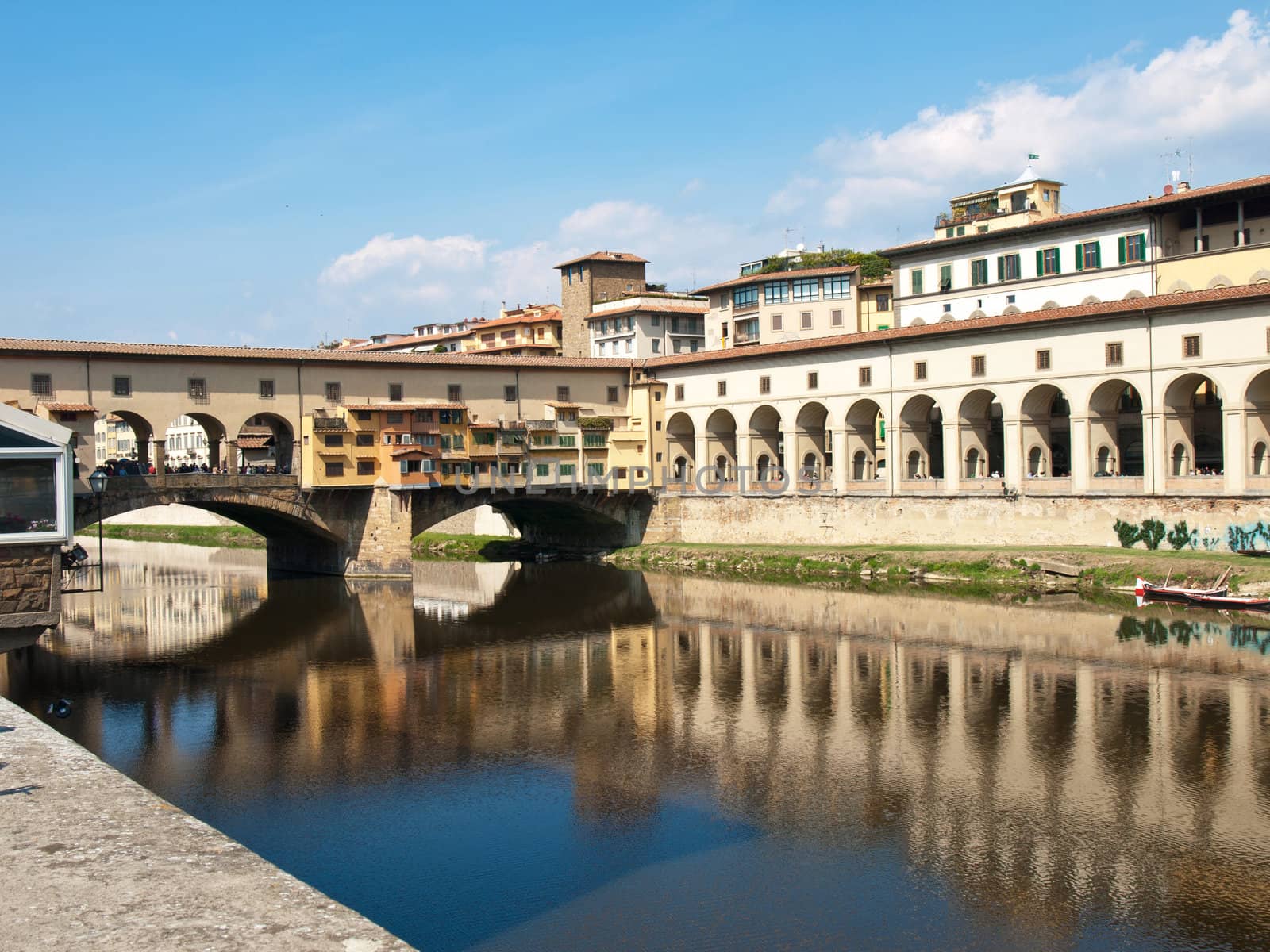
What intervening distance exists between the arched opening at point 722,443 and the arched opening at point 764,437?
1.93 m

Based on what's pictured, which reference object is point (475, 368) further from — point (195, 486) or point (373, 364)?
point (195, 486)

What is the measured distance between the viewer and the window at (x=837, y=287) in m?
73.6

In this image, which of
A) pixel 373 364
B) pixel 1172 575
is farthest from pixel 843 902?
pixel 373 364

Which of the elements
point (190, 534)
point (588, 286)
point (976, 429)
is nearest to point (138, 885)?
point (976, 429)

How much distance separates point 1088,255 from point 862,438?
13.2 metres

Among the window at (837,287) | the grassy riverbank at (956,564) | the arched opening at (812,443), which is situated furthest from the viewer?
the window at (837,287)

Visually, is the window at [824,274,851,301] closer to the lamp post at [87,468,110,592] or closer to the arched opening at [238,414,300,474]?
the arched opening at [238,414,300,474]

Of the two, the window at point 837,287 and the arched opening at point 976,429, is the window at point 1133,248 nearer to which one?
the arched opening at point 976,429

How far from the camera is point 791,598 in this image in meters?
45.3

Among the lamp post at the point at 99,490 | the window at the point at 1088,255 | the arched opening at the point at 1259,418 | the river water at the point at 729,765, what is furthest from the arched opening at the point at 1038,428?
the lamp post at the point at 99,490

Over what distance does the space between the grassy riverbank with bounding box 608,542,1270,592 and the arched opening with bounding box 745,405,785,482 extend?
18.7 feet

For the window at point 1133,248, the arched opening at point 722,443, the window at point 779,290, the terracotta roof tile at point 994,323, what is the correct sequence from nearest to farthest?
the terracotta roof tile at point 994,323 < the window at point 1133,248 < the arched opening at point 722,443 < the window at point 779,290

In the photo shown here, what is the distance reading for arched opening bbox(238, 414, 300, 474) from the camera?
5409 centimetres

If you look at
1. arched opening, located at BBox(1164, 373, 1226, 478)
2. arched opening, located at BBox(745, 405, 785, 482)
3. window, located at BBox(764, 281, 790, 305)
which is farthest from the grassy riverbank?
window, located at BBox(764, 281, 790, 305)
